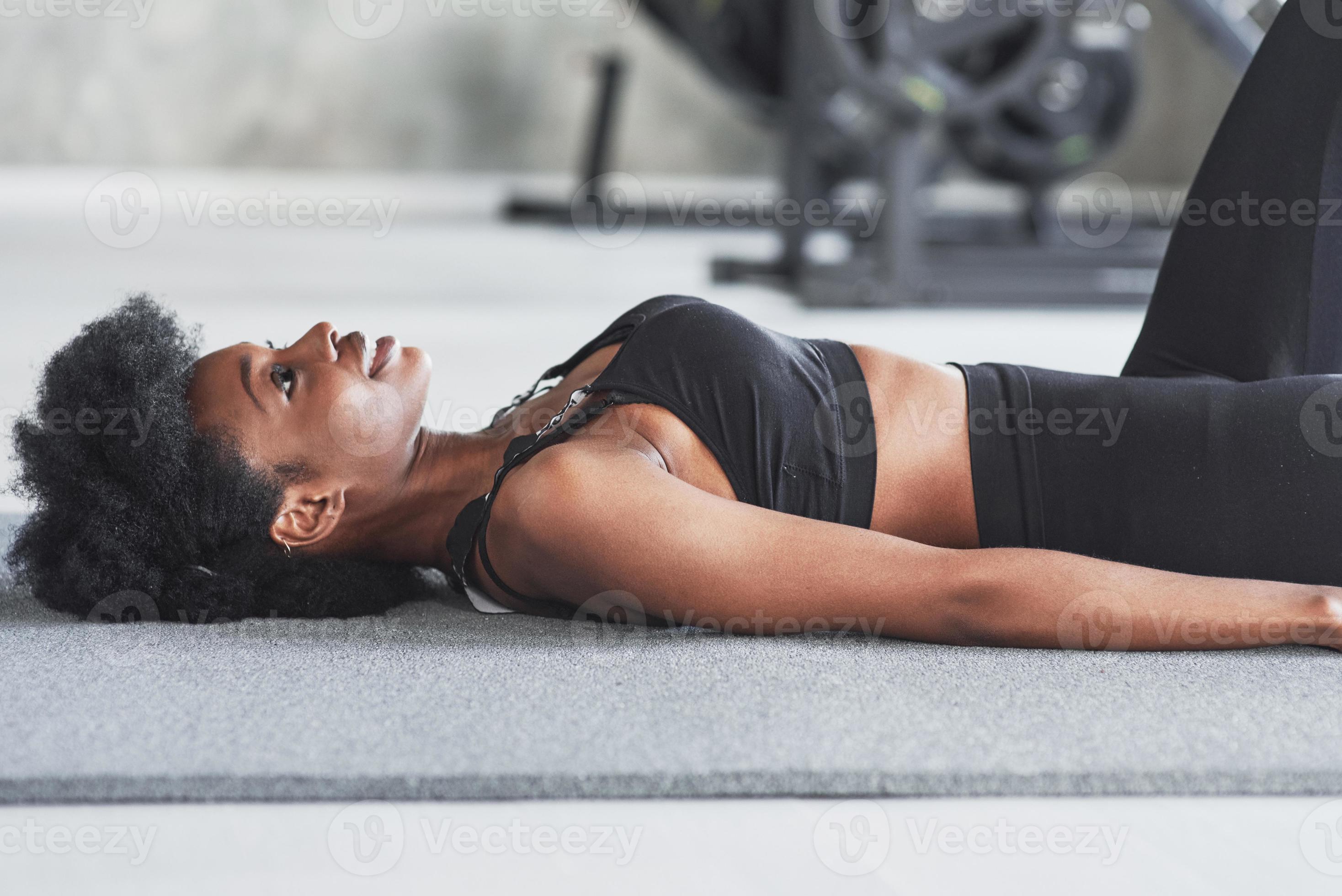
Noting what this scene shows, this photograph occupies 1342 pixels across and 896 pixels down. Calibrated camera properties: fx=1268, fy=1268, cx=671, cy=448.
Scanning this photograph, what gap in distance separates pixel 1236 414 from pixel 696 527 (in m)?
0.66

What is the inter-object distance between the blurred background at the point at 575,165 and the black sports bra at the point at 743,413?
1.67 feet

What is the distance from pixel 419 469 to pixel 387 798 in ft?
1.63

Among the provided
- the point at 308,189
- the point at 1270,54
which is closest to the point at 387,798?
the point at 1270,54

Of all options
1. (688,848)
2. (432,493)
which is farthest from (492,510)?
(688,848)

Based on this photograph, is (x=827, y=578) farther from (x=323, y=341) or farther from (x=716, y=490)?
(x=323, y=341)

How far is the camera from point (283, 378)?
1397 millimetres

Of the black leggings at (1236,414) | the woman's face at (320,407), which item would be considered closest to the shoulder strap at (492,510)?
the woman's face at (320,407)

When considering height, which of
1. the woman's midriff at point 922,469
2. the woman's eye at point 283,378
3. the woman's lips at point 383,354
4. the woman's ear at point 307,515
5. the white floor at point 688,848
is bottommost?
the white floor at point 688,848

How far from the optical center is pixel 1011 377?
5.02ft

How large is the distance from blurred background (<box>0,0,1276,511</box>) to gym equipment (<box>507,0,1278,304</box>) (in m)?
0.01

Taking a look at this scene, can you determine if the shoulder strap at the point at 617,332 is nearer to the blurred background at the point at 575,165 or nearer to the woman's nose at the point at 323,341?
the woman's nose at the point at 323,341

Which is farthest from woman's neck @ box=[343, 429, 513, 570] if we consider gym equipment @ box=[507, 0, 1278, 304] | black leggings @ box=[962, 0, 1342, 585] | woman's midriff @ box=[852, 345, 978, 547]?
gym equipment @ box=[507, 0, 1278, 304]

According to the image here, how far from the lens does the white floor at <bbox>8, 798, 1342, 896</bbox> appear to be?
3.29 feet

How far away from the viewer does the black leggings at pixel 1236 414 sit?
1408 mm
